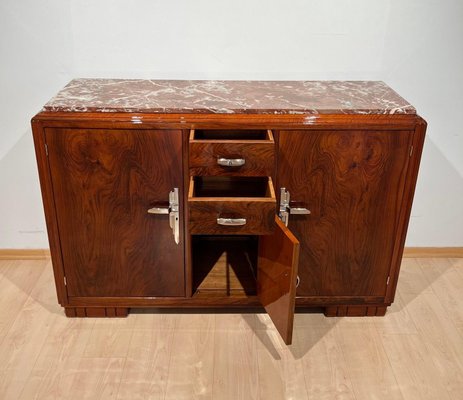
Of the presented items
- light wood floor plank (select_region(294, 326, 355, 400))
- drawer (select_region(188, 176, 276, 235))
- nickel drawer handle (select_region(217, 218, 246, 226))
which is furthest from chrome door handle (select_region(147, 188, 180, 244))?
light wood floor plank (select_region(294, 326, 355, 400))

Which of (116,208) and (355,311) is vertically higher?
(116,208)

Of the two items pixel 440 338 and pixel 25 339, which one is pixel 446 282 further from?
pixel 25 339

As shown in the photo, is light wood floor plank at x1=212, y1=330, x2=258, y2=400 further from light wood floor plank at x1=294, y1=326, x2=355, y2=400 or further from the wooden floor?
light wood floor plank at x1=294, y1=326, x2=355, y2=400

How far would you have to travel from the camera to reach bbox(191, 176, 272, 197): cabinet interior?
5.70 ft

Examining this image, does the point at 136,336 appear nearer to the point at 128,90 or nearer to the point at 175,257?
the point at 175,257

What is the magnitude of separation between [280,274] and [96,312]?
71 centimetres

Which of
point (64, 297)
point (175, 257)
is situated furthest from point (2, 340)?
point (175, 257)

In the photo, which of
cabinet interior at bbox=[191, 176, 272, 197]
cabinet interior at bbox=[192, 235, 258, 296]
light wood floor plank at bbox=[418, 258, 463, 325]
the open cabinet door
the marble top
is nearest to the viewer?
the open cabinet door

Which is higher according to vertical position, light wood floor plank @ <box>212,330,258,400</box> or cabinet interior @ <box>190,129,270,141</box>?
cabinet interior @ <box>190,129,270,141</box>

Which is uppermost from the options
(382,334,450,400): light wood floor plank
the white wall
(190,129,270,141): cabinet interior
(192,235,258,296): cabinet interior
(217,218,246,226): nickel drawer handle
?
the white wall

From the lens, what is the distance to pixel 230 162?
4.93ft

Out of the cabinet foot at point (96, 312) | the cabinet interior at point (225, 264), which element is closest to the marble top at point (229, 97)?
the cabinet interior at point (225, 264)

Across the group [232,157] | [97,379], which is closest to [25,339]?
[97,379]

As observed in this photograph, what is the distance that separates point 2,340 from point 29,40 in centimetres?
101
